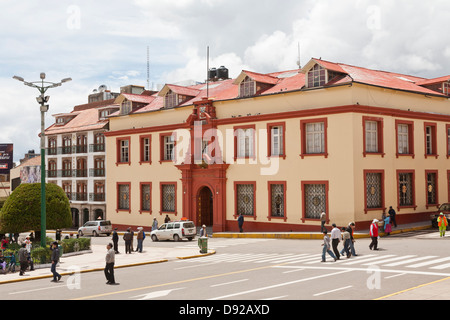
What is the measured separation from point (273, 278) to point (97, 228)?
1314 inches

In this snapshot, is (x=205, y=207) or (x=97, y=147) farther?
(x=97, y=147)

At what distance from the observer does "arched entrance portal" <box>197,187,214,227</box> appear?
46.9 m

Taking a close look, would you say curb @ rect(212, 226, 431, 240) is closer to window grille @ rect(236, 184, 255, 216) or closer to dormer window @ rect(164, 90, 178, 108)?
window grille @ rect(236, 184, 255, 216)

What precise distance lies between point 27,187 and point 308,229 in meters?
18.8

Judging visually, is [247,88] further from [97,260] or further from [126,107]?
[97,260]

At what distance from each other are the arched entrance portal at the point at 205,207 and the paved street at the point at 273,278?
1645 cm

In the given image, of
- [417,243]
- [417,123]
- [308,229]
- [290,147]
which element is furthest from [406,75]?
[417,243]

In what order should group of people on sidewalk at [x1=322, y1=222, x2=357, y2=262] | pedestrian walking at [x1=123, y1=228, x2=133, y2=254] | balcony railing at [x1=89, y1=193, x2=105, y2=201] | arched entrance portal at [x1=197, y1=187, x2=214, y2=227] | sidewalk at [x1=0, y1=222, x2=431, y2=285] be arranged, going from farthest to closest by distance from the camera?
balcony railing at [x1=89, y1=193, x2=105, y2=201] < arched entrance portal at [x1=197, y1=187, x2=214, y2=227] < pedestrian walking at [x1=123, y1=228, x2=133, y2=254] < sidewalk at [x1=0, y1=222, x2=431, y2=285] < group of people on sidewalk at [x1=322, y1=222, x2=357, y2=262]

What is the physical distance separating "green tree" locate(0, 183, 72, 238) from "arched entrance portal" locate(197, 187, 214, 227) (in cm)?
1444

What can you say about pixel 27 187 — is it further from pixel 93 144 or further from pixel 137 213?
pixel 93 144

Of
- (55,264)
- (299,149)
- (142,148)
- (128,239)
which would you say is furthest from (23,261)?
(142,148)

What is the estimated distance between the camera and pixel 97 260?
29.2 metres

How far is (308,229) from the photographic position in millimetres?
38312

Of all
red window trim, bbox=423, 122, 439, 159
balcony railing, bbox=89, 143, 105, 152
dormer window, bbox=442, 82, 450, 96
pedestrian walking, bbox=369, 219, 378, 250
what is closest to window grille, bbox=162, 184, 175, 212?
balcony railing, bbox=89, 143, 105, 152
